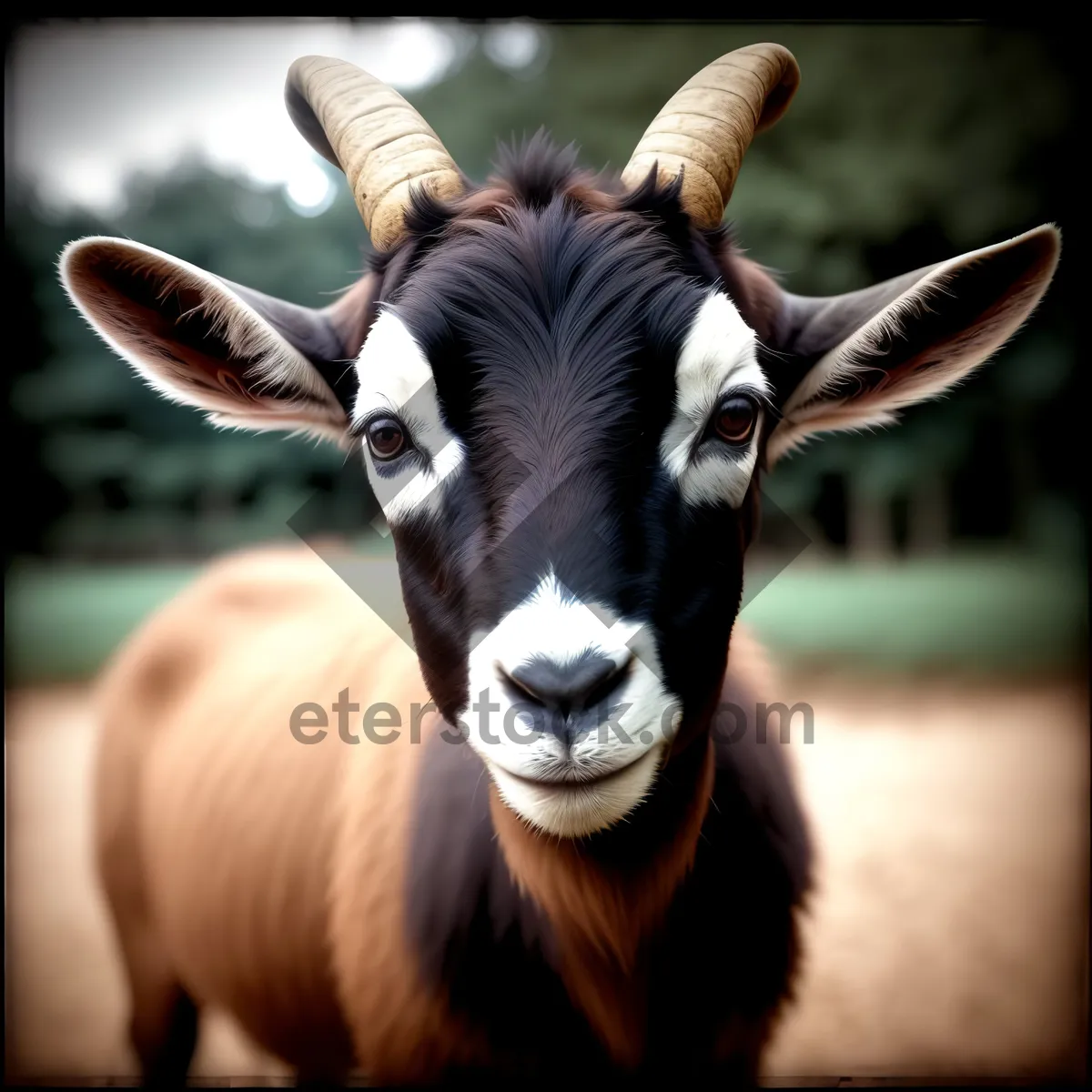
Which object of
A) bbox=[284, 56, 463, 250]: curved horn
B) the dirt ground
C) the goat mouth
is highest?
bbox=[284, 56, 463, 250]: curved horn

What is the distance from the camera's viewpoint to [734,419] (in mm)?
2066

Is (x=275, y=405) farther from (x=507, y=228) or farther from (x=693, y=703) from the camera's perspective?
(x=693, y=703)

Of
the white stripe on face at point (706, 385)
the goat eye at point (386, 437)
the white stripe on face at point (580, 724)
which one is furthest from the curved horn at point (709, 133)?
the white stripe on face at point (580, 724)

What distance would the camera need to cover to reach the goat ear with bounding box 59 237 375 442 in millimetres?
2162

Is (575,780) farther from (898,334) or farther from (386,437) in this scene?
(898,334)

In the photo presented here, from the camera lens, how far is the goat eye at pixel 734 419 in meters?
2.05

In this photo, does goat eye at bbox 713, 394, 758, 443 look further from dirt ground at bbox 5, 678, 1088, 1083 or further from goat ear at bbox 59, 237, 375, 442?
dirt ground at bbox 5, 678, 1088, 1083

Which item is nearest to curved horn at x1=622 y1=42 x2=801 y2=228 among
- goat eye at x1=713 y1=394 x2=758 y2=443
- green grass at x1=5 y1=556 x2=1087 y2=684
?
goat eye at x1=713 y1=394 x2=758 y2=443

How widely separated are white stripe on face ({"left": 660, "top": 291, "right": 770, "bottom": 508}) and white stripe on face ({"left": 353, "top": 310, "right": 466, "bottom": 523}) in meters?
0.51

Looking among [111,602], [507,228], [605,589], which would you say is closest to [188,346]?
[507,228]

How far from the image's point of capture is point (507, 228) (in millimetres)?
2098

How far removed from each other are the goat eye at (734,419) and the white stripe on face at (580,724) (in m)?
0.57

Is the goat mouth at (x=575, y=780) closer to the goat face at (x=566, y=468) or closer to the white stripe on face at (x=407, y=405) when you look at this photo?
the goat face at (x=566, y=468)

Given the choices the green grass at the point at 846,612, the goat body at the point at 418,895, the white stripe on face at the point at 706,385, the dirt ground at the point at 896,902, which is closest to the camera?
the white stripe on face at the point at 706,385
